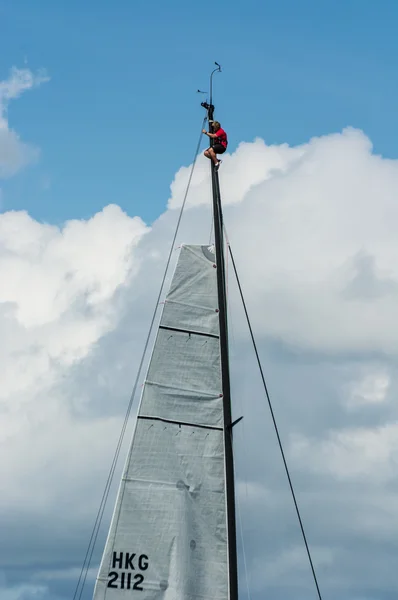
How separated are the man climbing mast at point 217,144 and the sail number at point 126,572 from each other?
15.0 meters

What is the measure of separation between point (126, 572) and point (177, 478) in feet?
12.1

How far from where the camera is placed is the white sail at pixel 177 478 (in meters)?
43.3

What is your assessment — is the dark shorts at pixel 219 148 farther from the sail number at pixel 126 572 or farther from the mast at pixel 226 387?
the sail number at pixel 126 572

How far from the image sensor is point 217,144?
48.7m

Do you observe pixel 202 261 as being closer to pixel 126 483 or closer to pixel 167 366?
pixel 167 366

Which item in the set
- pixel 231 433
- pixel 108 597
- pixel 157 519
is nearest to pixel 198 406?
pixel 231 433

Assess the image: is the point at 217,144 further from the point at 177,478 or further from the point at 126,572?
the point at 126,572

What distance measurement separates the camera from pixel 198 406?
44688 millimetres

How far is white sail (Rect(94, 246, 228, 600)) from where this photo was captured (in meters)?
43.3

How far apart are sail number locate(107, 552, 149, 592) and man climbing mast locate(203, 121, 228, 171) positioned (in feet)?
49.2

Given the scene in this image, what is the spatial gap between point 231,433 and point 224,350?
9.89 feet

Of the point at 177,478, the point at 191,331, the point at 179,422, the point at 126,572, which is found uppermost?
the point at 191,331

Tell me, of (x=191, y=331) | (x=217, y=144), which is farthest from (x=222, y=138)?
(x=191, y=331)

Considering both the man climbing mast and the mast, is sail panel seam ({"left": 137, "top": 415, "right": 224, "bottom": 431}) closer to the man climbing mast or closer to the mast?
the mast
